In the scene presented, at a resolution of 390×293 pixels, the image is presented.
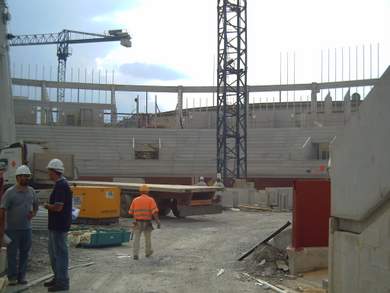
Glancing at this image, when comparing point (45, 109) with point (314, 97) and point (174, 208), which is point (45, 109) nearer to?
point (314, 97)

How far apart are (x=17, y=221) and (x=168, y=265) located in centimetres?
386

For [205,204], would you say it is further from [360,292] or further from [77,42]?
[77,42]

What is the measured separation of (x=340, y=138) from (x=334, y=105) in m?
50.6

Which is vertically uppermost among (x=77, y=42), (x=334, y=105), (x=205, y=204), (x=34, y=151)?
(x=77, y=42)

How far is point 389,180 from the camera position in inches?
236

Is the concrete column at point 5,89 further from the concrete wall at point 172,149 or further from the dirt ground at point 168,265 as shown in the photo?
the concrete wall at point 172,149

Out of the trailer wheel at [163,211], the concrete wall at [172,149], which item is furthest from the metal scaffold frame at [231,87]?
the trailer wheel at [163,211]

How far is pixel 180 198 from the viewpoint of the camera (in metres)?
22.9

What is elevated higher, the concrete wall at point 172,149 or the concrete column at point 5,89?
the concrete column at point 5,89

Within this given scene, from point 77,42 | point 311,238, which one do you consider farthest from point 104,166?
point 77,42

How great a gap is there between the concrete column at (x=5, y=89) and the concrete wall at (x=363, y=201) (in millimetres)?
17563

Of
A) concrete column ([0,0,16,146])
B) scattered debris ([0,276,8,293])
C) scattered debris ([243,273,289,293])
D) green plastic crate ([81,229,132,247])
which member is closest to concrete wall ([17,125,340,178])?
concrete column ([0,0,16,146])

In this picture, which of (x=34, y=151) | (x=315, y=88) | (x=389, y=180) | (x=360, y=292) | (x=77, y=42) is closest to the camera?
(x=389, y=180)

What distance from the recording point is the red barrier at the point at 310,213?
10.8 metres
